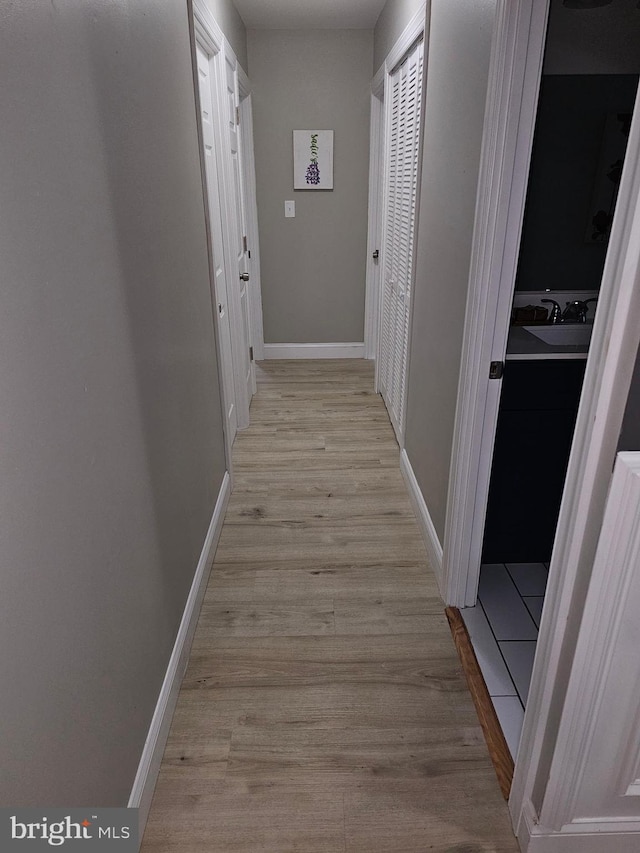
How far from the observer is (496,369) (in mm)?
1812

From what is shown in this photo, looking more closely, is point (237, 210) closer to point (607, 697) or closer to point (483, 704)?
point (483, 704)

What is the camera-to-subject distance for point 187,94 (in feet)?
6.55

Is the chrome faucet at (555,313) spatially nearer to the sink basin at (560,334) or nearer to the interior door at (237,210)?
the sink basin at (560,334)

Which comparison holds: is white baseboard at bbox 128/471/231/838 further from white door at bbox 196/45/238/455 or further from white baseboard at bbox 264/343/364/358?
white baseboard at bbox 264/343/364/358

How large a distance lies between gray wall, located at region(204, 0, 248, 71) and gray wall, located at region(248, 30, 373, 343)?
0.96ft

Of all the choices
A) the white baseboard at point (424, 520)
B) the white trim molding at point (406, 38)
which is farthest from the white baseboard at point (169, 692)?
the white trim molding at point (406, 38)

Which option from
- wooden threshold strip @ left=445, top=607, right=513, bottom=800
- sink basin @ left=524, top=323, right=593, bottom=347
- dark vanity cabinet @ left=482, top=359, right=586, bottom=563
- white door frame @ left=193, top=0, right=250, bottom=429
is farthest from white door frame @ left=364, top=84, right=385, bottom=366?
wooden threshold strip @ left=445, top=607, right=513, bottom=800

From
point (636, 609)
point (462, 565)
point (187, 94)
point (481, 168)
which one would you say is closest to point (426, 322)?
point (481, 168)

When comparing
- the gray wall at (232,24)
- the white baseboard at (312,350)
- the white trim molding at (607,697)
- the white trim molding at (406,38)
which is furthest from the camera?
the white baseboard at (312,350)

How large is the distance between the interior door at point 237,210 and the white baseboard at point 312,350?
892 mm

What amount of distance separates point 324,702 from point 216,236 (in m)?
2.17

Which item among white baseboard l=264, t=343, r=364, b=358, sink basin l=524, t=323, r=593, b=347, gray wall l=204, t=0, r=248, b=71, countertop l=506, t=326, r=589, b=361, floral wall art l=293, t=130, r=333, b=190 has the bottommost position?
white baseboard l=264, t=343, r=364, b=358

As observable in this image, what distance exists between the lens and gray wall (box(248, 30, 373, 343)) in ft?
13.5

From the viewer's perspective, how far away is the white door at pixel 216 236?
2516mm
